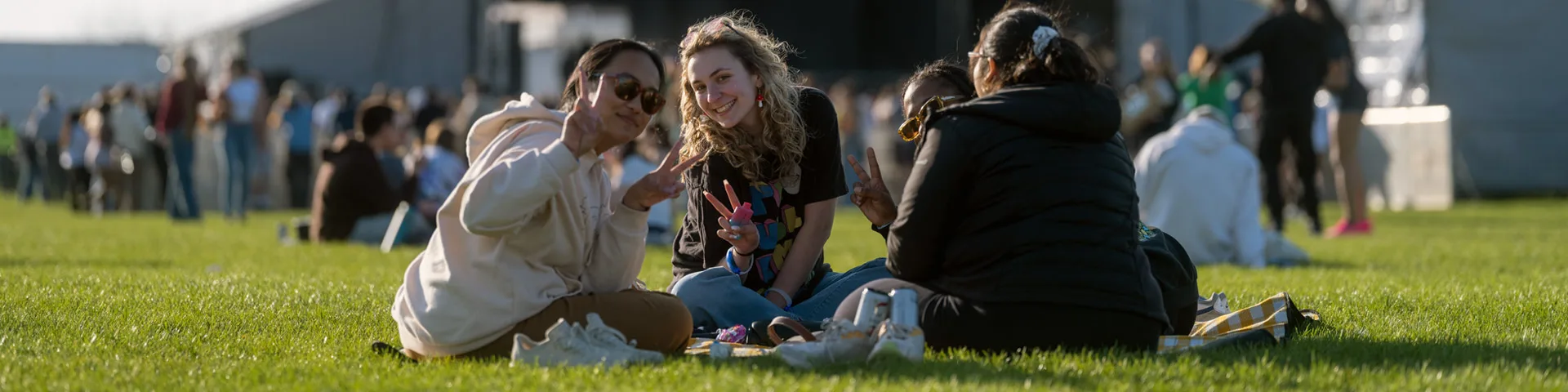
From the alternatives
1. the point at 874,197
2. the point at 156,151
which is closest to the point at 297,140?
the point at 156,151

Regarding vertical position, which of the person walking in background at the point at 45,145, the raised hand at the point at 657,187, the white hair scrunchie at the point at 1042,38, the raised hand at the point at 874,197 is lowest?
the person walking in background at the point at 45,145

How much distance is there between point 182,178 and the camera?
55.1 feet

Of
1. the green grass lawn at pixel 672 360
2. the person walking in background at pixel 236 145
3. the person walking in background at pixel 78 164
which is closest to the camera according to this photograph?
the green grass lawn at pixel 672 360

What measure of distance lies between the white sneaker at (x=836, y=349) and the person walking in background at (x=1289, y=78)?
8396mm

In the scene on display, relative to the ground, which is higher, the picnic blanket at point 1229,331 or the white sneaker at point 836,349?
the white sneaker at point 836,349

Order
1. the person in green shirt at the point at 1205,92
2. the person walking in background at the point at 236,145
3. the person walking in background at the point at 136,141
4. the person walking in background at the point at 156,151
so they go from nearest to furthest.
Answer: the person in green shirt at the point at 1205,92 → the person walking in background at the point at 236,145 → the person walking in background at the point at 156,151 → the person walking in background at the point at 136,141

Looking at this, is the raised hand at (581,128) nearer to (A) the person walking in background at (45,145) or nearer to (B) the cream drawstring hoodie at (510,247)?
(B) the cream drawstring hoodie at (510,247)

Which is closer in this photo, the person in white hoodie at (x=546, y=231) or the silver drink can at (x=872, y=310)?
the person in white hoodie at (x=546, y=231)

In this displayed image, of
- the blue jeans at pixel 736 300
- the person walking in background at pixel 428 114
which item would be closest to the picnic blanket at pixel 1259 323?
the blue jeans at pixel 736 300

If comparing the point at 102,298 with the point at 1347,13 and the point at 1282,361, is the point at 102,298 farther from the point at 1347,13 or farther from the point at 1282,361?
the point at 1347,13

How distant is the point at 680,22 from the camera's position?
115 feet

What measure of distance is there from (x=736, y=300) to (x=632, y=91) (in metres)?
1.20

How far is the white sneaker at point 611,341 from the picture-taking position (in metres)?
4.21

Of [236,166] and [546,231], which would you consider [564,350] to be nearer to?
[546,231]
